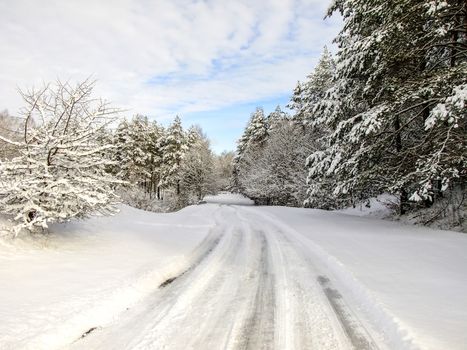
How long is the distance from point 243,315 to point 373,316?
1.74 metres

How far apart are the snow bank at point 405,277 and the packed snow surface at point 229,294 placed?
0.9 inches

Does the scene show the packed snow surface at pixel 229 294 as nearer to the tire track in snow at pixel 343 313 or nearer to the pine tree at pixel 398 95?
the tire track in snow at pixel 343 313

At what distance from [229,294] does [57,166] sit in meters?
5.10

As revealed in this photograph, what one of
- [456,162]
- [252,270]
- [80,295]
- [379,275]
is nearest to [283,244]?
[252,270]

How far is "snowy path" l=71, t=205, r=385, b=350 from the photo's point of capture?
3967 millimetres

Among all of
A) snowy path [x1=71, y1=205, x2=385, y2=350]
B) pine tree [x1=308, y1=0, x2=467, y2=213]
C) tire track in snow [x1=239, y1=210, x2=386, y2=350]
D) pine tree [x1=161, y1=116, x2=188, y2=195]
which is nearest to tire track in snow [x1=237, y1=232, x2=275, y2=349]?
snowy path [x1=71, y1=205, x2=385, y2=350]

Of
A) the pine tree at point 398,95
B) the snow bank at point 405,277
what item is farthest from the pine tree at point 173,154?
the snow bank at point 405,277

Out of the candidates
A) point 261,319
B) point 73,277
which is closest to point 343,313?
point 261,319

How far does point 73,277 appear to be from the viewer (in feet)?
20.1

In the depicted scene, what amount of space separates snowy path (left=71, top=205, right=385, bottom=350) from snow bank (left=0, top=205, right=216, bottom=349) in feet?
1.00

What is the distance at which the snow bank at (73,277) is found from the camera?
4125 mm

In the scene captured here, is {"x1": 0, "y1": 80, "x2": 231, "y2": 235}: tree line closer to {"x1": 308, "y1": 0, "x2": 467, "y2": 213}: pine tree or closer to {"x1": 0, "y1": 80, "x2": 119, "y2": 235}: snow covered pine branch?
{"x1": 0, "y1": 80, "x2": 119, "y2": 235}: snow covered pine branch

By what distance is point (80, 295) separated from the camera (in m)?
5.21

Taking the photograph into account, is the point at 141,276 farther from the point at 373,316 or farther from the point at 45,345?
the point at 373,316
